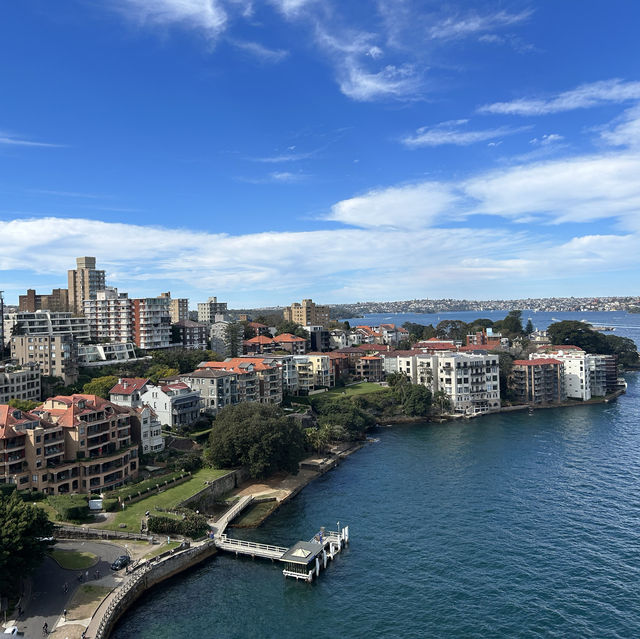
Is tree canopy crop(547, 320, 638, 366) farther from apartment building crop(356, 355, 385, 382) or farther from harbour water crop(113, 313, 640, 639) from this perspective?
harbour water crop(113, 313, 640, 639)

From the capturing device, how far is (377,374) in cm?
12119

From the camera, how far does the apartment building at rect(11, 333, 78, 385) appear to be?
270 feet

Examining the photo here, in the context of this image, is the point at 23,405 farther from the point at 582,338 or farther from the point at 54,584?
the point at 582,338

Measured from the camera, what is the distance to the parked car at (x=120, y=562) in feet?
126

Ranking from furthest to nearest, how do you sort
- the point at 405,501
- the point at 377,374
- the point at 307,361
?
the point at 377,374
the point at 307,361
the point at 405,501

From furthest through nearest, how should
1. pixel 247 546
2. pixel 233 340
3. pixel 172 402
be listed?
pixel 233 340, pixel 172 402, pixel 247 546

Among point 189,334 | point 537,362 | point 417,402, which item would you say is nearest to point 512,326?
point 537,362

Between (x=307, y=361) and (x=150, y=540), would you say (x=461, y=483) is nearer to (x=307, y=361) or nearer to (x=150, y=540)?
(x=150, y=540)

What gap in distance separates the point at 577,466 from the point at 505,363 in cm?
4759

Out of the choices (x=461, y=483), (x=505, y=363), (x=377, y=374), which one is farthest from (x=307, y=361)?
(x=461, y=483)

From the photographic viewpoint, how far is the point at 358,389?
106375 millimetres

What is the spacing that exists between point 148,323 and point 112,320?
751 cm

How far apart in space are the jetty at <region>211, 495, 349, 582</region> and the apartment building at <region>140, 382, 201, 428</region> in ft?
80.0

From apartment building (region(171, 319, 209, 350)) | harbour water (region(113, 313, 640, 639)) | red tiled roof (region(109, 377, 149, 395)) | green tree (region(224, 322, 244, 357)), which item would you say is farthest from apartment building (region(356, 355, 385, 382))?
red tiled roof (region(109, 377, 149, 395))
